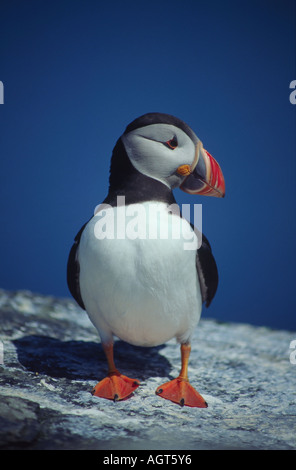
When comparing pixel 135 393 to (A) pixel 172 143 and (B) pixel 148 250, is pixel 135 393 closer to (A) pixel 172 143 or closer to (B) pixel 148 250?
(B) pixel 148 250

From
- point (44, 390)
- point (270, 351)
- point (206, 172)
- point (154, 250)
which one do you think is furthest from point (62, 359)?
point (270, 351)

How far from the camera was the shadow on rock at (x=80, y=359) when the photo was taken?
2.54m

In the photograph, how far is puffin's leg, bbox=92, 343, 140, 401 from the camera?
7.27 ft

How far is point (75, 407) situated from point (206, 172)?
4.47 feet

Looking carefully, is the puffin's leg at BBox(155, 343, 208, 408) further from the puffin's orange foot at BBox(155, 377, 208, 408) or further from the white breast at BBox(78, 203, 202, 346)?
the white breast at BBox(78, 203, 202, 346)

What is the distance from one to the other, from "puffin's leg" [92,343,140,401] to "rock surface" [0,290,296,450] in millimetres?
38

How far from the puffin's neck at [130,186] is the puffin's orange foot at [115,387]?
94 centimetres

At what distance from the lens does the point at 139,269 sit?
2090 mm

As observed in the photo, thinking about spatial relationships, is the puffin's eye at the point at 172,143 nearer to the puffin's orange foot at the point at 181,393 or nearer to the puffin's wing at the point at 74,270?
the puffin's wing at the point at 74,270

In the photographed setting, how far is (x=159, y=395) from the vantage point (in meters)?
2.32

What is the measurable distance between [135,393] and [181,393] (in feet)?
0.81

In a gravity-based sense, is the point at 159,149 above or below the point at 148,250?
above

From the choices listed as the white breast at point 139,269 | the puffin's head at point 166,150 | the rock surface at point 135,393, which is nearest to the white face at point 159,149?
the puffin's head at point 166,150

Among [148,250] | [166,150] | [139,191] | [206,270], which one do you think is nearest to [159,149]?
[166,150]
